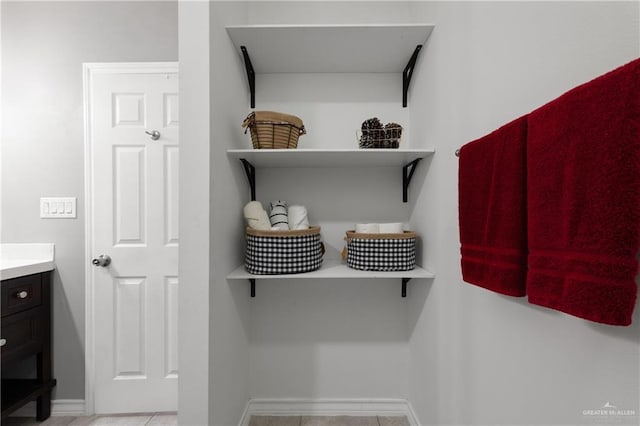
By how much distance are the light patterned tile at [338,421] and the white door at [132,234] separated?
78 centimetres

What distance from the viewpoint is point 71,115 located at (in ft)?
5.46

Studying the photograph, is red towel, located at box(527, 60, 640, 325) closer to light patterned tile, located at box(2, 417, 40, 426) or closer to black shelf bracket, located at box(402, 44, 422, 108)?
black shelf bracket, located at box(402, 44, 422, 108)

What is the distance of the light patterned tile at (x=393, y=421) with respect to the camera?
1.49 metres

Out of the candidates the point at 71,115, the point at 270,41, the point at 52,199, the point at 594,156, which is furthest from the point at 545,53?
the point at 52,199

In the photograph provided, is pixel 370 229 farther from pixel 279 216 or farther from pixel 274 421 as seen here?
pixel 274 421

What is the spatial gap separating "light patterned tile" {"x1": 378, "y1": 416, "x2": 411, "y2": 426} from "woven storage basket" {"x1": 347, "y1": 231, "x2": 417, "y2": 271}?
2.73ft

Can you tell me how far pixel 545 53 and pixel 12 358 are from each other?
2.41 meters

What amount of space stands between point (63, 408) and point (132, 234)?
41.3 inches

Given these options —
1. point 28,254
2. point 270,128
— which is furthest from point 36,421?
point 270,128

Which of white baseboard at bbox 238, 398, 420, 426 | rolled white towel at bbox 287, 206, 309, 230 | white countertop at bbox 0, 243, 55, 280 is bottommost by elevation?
white baseboard at bbox 238, 398, 420, 426

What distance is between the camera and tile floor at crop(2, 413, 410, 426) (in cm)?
149

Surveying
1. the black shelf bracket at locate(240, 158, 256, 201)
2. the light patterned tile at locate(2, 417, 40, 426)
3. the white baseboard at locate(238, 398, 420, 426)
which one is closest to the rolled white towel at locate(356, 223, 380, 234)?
the black shelf bracket at locate(240, 158, 256, 201)

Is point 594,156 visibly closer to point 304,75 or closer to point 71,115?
point 304,75

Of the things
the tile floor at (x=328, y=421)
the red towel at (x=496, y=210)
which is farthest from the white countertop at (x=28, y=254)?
the red towel at (x=496, y=210)
